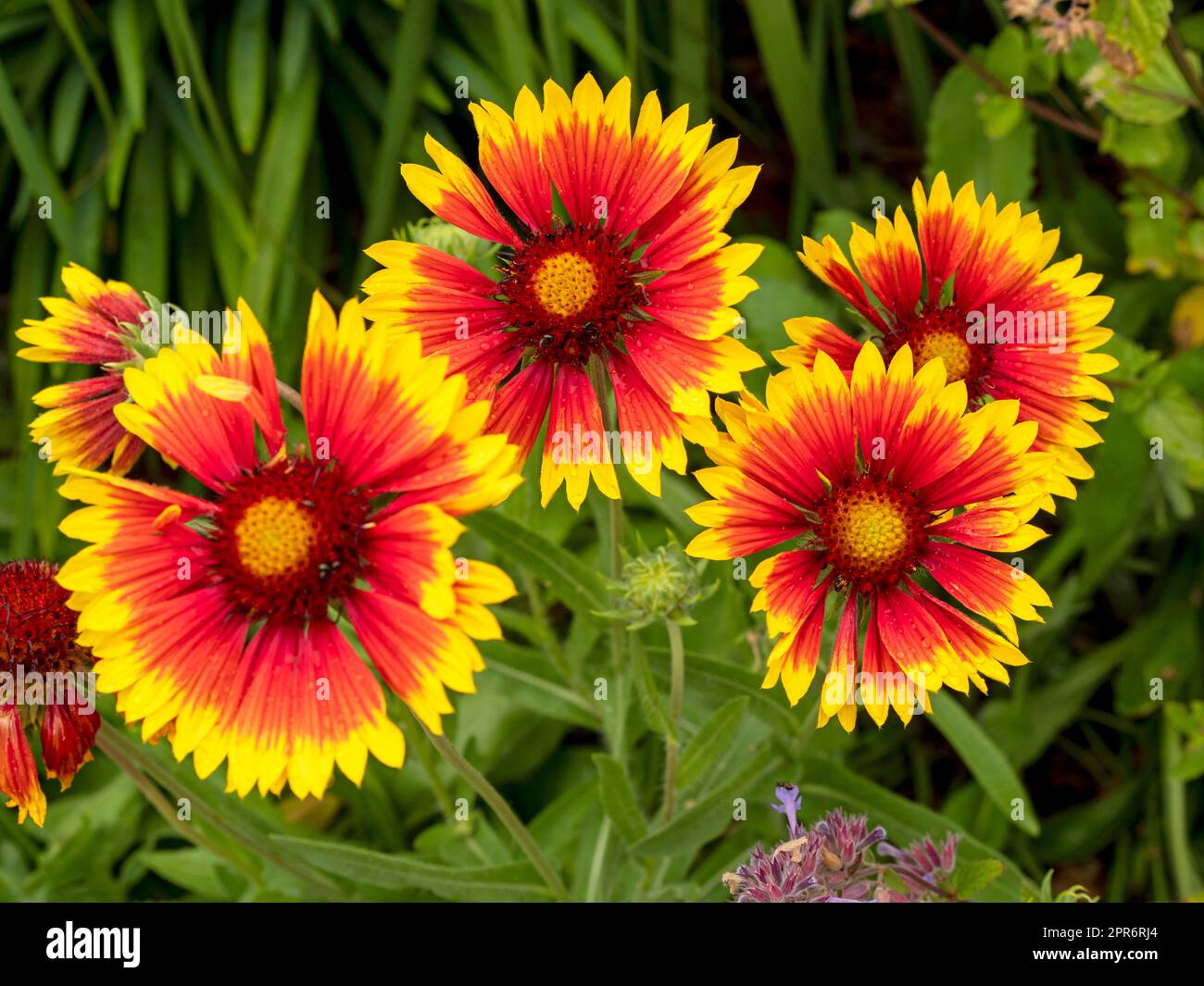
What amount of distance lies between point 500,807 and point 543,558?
342 mm

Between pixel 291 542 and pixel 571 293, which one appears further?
pixel 571 293

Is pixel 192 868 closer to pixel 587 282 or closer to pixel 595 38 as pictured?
pixel 587 282

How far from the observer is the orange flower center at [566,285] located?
1.28m

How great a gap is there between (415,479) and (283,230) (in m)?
1.33

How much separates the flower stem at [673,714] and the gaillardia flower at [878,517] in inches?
5.6

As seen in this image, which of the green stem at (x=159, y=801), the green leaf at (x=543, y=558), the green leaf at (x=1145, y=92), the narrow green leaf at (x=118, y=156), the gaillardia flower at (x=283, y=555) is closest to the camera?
the gaillardia flower at (x=283, y=555)

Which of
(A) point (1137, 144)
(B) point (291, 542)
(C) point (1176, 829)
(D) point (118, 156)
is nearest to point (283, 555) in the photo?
(B) point (291, 542)

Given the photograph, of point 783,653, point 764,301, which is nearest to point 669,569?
point 783,653

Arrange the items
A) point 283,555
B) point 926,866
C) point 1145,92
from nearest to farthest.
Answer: point 283,555 < point 926,866 < point 1145,92

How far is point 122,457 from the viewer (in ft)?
4.46

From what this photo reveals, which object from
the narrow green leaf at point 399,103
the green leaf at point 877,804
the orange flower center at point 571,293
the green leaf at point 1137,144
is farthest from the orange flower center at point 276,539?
the green leaf at point 1137,144

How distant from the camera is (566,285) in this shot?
1283 mm

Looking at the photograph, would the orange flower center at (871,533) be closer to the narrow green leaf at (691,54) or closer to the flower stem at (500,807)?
the flower stem at (500,807)
